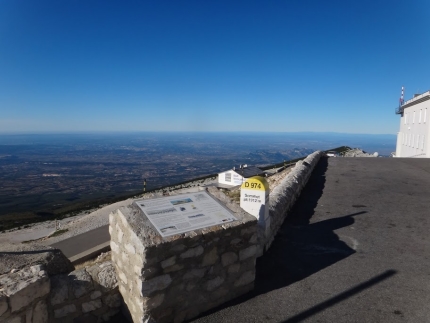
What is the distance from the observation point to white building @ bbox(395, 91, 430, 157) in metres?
30.1

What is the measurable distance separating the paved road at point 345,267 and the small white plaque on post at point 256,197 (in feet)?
2.74

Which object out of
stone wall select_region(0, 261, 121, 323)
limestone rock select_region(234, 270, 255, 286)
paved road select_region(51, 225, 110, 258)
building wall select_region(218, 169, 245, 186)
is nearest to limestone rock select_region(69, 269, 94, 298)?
stone wall select_region(0, 261, 121, 323)

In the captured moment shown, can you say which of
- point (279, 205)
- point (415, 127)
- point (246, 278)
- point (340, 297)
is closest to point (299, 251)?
point (279, 205)

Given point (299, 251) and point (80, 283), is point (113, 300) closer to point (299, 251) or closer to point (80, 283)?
point (80, 283)

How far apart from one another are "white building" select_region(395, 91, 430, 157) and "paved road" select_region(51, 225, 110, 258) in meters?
30.4

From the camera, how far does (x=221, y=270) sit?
3.94 meters

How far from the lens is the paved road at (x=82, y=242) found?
13097mm

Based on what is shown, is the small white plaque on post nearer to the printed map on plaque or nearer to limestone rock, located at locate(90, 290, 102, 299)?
the printed map on plaque

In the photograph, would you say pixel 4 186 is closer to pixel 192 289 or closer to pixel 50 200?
pixel 50 200

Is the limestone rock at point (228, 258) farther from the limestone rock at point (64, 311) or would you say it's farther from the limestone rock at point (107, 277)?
the limestone rock at point (64, 311)

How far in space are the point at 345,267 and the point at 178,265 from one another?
320cm

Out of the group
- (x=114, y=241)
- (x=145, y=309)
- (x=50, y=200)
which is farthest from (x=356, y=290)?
(x=50, y=200)

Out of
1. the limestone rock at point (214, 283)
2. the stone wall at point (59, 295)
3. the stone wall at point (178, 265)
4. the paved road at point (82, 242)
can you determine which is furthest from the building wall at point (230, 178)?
the stone wall at point (59, 295)

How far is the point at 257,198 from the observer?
5.34 metres
